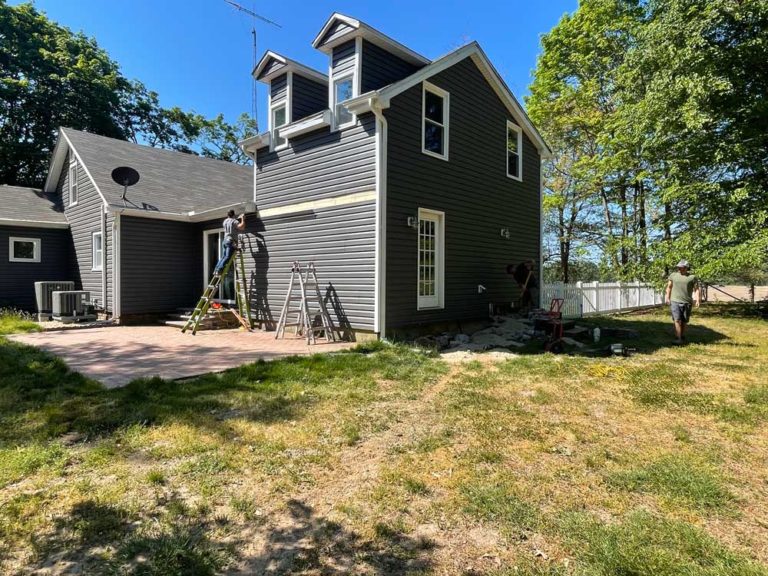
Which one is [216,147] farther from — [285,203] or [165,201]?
[285,203]

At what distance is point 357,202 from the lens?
8594mm

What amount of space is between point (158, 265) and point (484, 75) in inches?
409

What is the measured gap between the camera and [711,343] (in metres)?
8.90

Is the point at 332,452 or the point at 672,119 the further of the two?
the point at 672,119

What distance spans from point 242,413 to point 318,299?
4.78 metres

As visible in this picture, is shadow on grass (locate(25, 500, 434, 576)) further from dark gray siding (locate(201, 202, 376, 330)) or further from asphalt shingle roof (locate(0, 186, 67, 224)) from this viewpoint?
asphalt shingle roof (locate(0, 186, 67, 224))

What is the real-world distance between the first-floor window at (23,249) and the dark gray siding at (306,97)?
1042cm

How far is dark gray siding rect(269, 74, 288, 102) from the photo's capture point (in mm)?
10219

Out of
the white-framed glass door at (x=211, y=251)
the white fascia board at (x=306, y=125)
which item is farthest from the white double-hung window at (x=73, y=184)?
the white fascia board at (x=306, y=125)

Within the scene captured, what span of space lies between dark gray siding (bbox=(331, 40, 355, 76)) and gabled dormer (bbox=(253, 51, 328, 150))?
4.34 feet

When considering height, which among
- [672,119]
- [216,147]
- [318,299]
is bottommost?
[318,299]

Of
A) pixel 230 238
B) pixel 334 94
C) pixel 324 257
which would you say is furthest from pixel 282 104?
pixel 324 257

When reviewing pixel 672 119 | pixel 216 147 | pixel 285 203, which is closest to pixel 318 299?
pixel 285 203

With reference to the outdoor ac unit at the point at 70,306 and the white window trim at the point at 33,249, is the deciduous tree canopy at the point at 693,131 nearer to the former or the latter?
the outdoor ac unit at the point at 70,306
